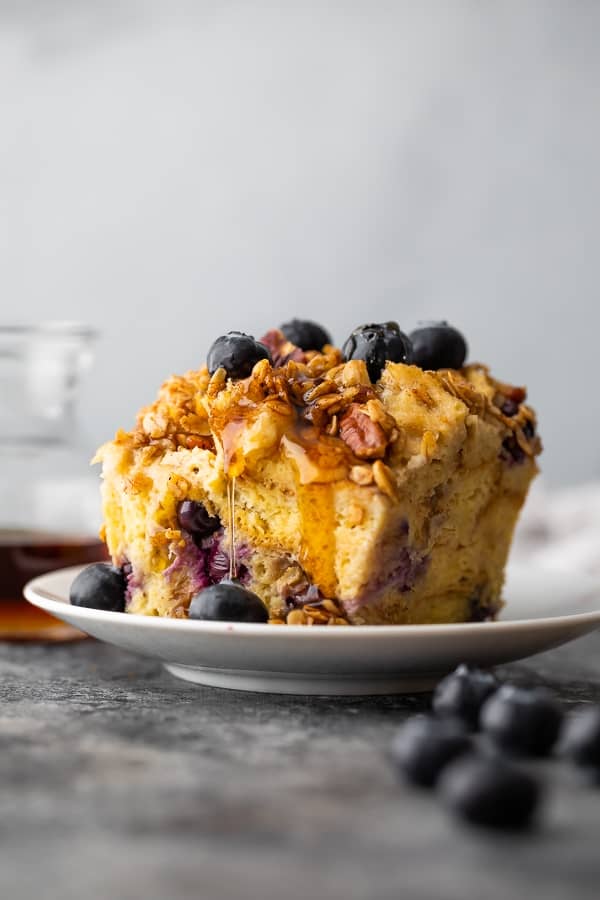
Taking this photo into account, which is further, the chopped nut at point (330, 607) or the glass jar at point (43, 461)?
the glass jar at point (43, 461)

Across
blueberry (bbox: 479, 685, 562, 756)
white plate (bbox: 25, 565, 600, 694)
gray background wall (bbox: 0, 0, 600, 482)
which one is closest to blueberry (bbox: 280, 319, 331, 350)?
white plate (bbox: 25, 565, 600, 694)

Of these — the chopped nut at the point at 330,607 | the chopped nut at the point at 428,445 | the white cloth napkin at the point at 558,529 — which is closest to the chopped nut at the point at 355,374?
the chopped nut at the point at 428,445

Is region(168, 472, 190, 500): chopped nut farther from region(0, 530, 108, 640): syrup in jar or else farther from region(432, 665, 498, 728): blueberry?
region(0, 530, 108, 640): syrup in jar

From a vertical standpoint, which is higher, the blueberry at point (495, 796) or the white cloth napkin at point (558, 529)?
the white cloth napkin at point (558, 529)

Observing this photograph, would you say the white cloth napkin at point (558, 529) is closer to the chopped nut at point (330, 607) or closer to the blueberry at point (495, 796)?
the chopped nut at point (330, 607)

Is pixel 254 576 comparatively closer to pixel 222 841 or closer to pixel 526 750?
pixel 526 750

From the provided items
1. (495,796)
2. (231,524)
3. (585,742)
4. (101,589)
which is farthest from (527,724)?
(101,589)

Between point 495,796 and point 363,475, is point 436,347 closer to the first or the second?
point 363,475
